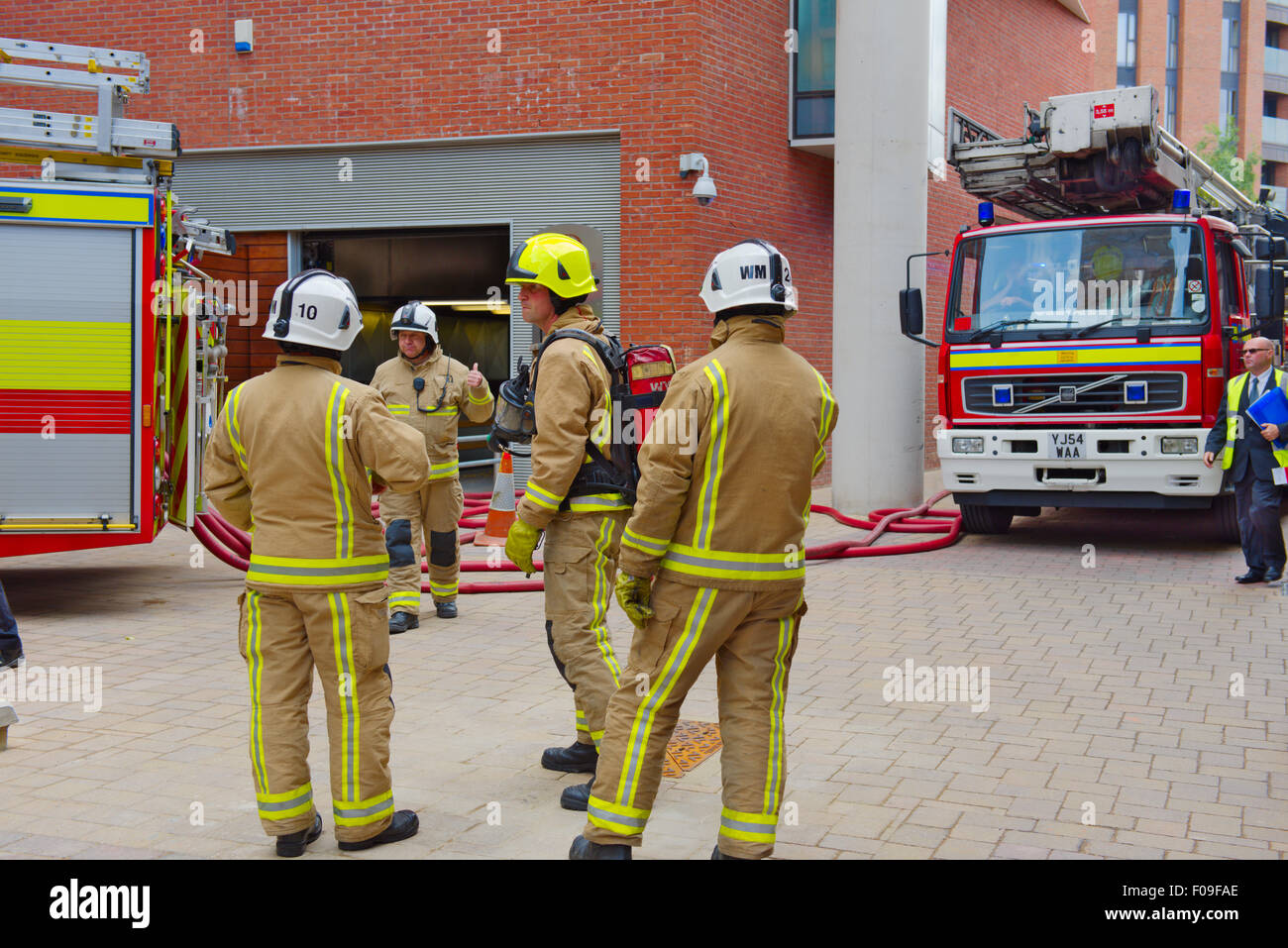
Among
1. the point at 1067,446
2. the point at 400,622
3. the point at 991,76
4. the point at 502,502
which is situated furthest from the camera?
the point at 991,76

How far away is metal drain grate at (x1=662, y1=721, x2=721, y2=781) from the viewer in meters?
5.27

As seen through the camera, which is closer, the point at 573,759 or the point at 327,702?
the point at 327,702

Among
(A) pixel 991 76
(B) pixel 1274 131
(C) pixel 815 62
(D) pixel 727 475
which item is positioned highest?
(B) pixel 1274 131

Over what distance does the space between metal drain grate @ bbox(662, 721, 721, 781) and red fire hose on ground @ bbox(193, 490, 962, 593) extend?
1.69 m

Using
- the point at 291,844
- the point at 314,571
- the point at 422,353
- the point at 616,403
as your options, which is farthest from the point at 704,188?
the point at 291,844

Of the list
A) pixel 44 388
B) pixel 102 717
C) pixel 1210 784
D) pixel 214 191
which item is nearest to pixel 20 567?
pixel 44 388

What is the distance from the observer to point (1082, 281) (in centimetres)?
1088

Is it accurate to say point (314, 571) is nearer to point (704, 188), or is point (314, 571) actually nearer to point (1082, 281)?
point (1082, 281)

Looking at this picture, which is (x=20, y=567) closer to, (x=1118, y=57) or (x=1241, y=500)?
(x=1241, y=500)

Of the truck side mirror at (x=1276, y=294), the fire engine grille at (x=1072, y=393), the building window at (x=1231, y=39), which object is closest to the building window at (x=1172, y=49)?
the building window at (x=1231, y=39)

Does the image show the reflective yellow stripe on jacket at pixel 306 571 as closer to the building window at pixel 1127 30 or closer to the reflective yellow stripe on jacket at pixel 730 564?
the reflective yellow stripe on jacket at pixel 730 564

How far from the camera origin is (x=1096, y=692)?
6508 millimetres

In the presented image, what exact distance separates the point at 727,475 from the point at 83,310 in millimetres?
6154

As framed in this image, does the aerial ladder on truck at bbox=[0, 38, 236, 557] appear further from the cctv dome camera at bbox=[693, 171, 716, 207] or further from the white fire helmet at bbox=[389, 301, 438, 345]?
the cctv dome camera at bbox=[693, 171, 716, 207]
